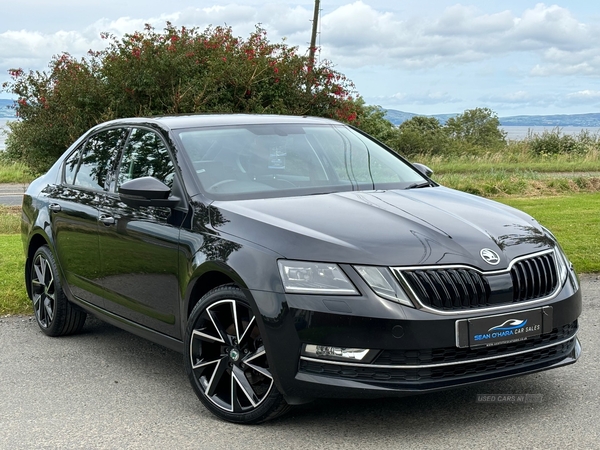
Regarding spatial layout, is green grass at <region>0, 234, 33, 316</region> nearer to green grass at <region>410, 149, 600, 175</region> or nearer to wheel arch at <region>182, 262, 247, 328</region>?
wheel arch at <region>182, 262, 247, 328</region>

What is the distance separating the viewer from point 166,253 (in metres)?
4.92

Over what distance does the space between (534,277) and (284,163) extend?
185 centimetres

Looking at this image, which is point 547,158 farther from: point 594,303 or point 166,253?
point 166,253

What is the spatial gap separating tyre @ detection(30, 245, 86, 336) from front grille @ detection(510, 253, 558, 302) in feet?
A: 11.6

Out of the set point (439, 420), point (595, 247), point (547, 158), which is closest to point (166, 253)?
point (439, 420)

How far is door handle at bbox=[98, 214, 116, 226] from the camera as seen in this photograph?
18.1ft

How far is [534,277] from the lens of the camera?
14.0 feet

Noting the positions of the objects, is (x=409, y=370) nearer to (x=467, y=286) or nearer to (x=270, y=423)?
(x=467, y=286)

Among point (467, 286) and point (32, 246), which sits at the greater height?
point (467, 286)

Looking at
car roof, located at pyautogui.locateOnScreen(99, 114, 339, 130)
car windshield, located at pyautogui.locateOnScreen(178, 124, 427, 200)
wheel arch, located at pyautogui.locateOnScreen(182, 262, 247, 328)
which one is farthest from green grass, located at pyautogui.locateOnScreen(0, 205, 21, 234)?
wheel arch, located at pyautogui.locateOnScreen(182, 262, 247, 328)

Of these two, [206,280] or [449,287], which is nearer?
[449,287]

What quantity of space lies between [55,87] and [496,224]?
1511cm

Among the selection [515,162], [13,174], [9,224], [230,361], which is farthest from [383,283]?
[13,174]

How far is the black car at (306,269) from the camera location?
157 inches
